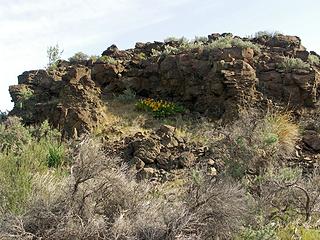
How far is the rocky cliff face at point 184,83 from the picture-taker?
1495 cm

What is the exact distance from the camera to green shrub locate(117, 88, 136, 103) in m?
17.0

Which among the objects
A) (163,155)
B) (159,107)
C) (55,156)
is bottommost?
(163,155)

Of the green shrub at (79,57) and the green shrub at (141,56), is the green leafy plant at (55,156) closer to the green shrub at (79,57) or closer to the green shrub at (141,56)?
the green shrub at (141,56)

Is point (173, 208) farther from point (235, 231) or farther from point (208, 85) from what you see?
point (208, 85)

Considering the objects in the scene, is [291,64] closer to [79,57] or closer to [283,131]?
[283,131]

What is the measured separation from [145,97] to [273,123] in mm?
5459

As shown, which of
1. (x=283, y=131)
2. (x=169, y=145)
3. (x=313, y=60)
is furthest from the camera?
(x=313, y=60)

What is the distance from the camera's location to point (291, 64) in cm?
1639

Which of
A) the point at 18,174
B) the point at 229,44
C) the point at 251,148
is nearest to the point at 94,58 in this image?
the point at 229,44

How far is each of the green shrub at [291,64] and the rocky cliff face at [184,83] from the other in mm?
33

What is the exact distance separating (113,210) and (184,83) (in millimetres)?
9412

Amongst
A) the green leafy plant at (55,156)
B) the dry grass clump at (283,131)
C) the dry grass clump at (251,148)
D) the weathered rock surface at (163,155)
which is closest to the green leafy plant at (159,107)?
the weathered rock surface at (163,155)

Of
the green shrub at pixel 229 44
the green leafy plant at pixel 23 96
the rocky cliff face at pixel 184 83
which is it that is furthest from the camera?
the green shrub at pixel 229 44

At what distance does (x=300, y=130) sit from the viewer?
14578 millimetres
